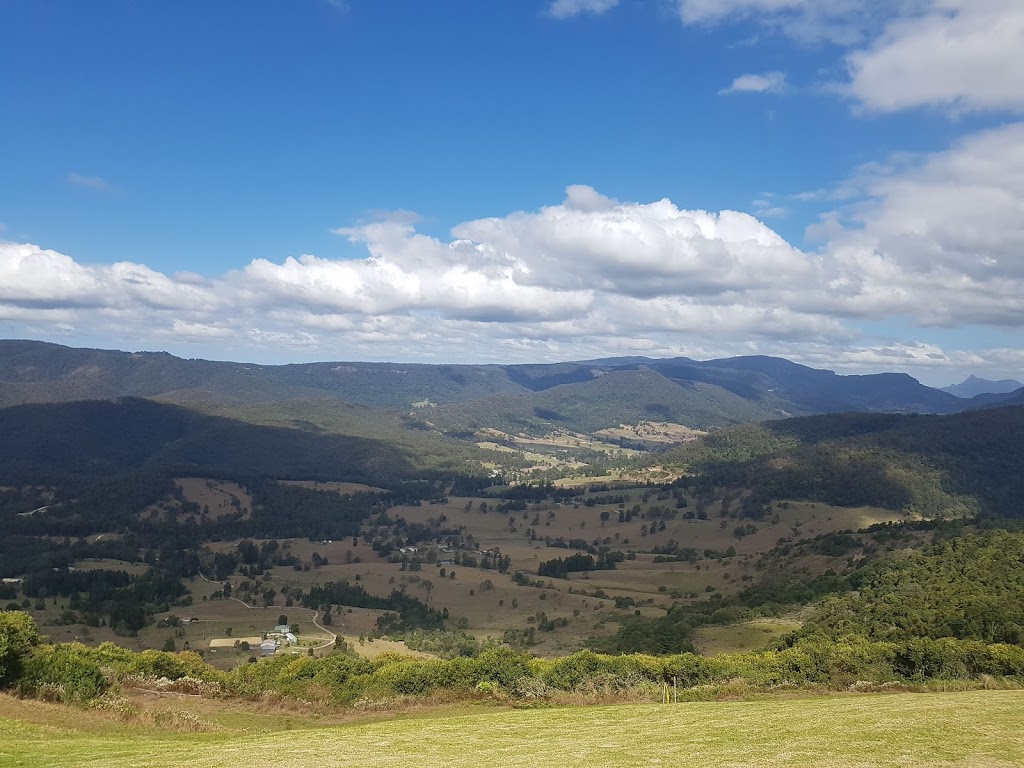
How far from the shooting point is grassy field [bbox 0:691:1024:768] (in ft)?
66.9

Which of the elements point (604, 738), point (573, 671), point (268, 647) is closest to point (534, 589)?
point (268, 647)

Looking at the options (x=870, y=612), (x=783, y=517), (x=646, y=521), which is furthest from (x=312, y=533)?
(x=870, y=612)

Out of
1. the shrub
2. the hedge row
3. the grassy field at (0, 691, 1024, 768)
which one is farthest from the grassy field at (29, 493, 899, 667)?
the shrub

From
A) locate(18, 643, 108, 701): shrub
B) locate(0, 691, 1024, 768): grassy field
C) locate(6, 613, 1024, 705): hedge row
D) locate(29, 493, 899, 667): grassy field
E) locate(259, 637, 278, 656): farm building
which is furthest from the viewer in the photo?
locate(29, 493, 899, 667): grassy field

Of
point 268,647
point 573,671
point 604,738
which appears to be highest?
point 604,738

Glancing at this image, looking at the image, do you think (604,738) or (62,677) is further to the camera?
(62,677)

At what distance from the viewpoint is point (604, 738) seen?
2459cm

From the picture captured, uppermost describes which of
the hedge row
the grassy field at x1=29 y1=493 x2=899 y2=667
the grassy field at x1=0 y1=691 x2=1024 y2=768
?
the grassy field at x1=0 y1=691 x2=1024 y2=768

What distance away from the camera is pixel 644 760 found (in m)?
20.8

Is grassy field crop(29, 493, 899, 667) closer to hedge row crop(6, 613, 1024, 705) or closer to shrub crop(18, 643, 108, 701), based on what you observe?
hedge row crop(6, 613, 1024, 705)

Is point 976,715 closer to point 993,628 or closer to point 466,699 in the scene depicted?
point 466,699

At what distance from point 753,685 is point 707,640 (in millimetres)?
37538

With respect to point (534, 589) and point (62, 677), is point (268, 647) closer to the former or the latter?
point (534, 589)

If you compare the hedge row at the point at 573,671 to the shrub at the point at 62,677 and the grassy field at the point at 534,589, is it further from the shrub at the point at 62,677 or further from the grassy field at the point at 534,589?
the grassy field at the point at 534,589
